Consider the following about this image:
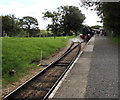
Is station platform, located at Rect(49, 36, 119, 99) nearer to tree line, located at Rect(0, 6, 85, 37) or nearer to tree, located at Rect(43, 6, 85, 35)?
tree line, located at Rect(0, 6, 85, 37)

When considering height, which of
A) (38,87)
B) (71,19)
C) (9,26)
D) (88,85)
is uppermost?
(71,19)

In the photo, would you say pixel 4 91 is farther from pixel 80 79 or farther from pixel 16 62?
pixel 16 62

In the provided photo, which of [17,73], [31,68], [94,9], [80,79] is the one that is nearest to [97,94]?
[80,79]

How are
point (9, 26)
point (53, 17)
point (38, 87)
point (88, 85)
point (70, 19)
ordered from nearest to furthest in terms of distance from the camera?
point (88, 85)
point (38, 87)
point (53, 17)
point (9, 26)
point (70, 19)

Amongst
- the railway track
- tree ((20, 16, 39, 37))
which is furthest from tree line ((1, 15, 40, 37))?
the railway track

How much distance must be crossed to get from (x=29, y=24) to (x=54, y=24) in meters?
26.4

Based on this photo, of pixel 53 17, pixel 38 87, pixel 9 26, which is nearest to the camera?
pixel 38 87

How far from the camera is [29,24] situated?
8738 centimetres

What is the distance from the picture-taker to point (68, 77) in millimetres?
7805

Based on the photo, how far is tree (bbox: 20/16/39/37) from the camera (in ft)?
277

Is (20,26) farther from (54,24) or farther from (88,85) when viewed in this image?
(88,85)

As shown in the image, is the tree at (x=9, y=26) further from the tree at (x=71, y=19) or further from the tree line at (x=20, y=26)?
the tree at (x=71, y=19)

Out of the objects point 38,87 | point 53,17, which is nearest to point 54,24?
point 53,17

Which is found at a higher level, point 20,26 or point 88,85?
point 20,26
